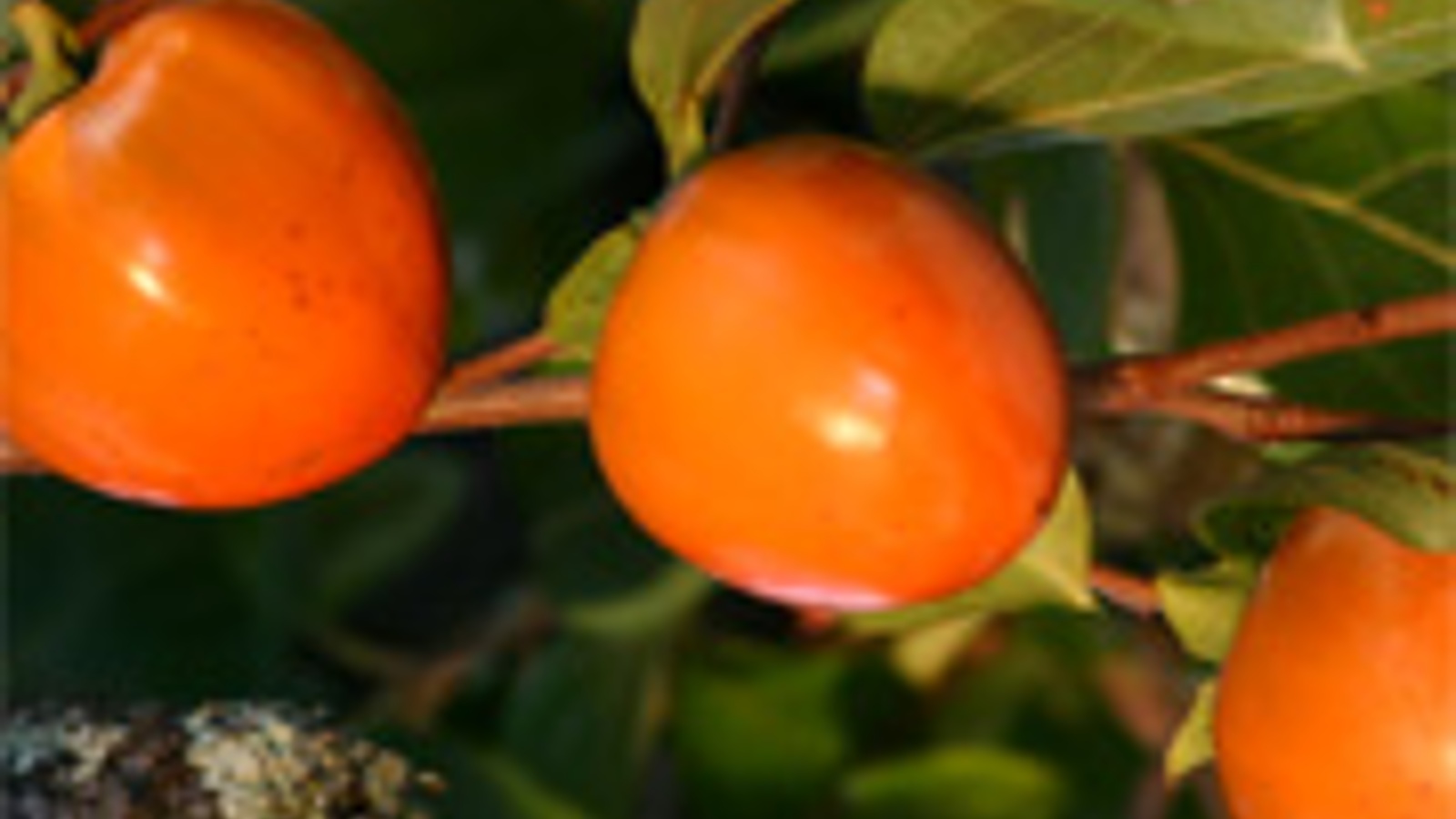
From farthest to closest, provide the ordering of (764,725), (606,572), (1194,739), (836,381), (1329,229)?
1. (764,725)
2. (606,572)
3. (1329,229)
4. (1194,739)
5. (836,381)

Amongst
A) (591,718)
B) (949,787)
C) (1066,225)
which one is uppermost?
(1066,225)

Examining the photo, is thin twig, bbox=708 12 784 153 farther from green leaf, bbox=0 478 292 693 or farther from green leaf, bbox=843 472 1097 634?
green leaf, bbox=0 478 292 693

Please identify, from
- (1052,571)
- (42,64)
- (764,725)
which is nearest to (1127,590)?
(1052,571)

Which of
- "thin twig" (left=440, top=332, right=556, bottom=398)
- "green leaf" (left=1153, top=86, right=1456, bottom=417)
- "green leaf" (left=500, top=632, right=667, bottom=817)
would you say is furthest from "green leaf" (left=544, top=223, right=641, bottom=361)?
"green leaf" (left=500, top=632, right=667, bottom=817)

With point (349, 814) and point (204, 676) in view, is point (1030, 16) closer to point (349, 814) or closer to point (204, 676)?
point (349, 814)

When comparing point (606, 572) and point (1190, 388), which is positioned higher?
point (1190, 388)

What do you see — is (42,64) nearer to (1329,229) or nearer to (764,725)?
(1329,229)

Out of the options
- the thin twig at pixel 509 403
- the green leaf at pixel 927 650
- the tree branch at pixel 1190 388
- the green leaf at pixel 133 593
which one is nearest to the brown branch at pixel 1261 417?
the tree branch at pixel 1190 388
